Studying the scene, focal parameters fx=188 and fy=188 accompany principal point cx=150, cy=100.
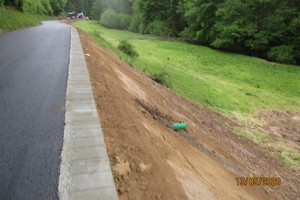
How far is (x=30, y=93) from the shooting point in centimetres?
454

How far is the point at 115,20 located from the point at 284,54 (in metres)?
50.7

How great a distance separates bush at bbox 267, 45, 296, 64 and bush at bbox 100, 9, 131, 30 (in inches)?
1837

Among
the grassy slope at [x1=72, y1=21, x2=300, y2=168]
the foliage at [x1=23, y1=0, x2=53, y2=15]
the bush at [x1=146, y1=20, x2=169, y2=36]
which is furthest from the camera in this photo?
the bush at [x1=146, y1=20, x2=169, y2=36]

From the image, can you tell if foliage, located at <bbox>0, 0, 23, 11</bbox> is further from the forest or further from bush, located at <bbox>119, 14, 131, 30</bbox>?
bush, located at <bbox>119, 14, 131, 30</bbox>

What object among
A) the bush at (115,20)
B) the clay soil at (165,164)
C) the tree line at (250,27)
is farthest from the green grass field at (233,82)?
the bush at (115,20)

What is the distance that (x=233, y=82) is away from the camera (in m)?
16.8

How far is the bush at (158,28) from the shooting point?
1729 inches

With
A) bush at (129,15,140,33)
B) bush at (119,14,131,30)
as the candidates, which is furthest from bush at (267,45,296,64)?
bush at (119,14,131,30)

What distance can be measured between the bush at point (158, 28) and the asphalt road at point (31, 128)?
40.6 m

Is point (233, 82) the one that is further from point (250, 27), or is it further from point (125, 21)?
point (125, 21)

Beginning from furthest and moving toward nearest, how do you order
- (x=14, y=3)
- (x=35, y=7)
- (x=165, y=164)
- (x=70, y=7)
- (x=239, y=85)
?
(x=70, y=7) → (x=35, y=7) → (x=14, y=3) → (x=239, y=85) → (x=165, y=164)

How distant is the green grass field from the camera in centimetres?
1249

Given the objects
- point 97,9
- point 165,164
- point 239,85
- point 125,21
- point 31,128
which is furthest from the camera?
point 97,9
